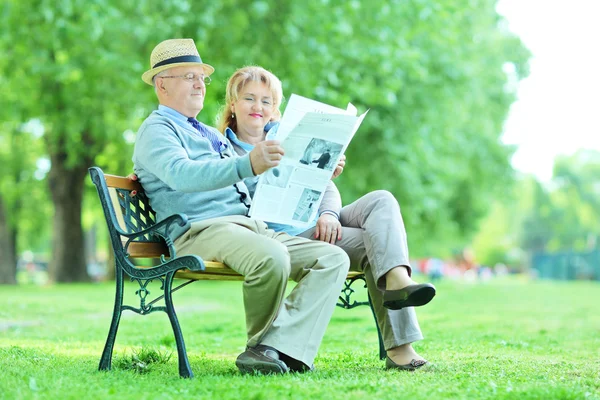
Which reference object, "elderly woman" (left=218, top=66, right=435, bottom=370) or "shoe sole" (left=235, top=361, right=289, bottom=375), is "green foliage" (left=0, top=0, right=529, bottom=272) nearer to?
"elderly woman" (left=218, top=66, right=435, bottom=370)

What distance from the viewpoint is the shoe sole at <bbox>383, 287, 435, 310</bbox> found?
13.6 ft

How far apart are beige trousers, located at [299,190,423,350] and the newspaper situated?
297 mm

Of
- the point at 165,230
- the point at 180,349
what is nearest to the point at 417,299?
the point at 180,349

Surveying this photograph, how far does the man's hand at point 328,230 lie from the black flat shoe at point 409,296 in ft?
1.79

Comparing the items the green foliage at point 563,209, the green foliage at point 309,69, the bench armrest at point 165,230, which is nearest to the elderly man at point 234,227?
the bench armrest at point 165,230

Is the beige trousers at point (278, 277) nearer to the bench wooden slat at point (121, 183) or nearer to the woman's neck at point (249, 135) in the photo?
the bench wooden slat at point (121, 183)

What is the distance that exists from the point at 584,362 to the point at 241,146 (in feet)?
8.28

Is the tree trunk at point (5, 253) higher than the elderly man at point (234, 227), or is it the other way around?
the elderly man at point (234, 227)

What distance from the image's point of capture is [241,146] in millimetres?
4930

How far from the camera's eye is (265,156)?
4.04 meters

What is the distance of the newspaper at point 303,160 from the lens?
4219mm

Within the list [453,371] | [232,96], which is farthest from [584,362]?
[232,96]

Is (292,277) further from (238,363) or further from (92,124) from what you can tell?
(92,124)

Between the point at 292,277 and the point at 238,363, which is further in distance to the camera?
the point at 292,277
